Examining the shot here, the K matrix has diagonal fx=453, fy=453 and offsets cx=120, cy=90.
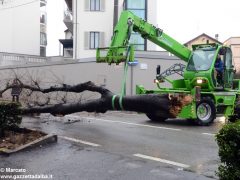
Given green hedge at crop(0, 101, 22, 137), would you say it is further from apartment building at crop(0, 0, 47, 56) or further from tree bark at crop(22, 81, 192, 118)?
apartment building at crop(0, 0, 47, 56)

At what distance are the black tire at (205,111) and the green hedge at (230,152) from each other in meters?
9.82

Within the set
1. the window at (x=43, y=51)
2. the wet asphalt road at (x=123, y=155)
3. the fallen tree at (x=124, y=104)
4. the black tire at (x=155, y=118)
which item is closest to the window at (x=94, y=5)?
the window at (x=43, y=51)

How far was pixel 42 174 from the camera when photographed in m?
7.87

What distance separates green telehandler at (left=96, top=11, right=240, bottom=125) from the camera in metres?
15.5

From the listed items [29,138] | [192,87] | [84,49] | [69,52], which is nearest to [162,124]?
[192,87]

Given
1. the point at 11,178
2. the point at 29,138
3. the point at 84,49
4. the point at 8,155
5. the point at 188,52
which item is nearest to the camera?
the point at 11,178

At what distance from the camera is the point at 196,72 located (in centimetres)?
1702

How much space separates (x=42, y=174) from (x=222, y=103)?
10395 millimetres

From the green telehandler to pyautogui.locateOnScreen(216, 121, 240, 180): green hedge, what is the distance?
906cm

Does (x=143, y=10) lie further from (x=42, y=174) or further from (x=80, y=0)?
(x=42, y=174)

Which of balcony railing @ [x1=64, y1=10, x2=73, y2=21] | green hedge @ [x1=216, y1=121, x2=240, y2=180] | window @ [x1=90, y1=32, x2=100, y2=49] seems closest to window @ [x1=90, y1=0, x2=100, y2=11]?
window @ [x1=90, y1=32, x2=100, y2=49]

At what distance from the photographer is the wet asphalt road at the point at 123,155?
7977 millimetres

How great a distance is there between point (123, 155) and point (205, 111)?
7340 millimetres

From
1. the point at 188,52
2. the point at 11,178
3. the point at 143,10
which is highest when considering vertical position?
the point at 143,10
